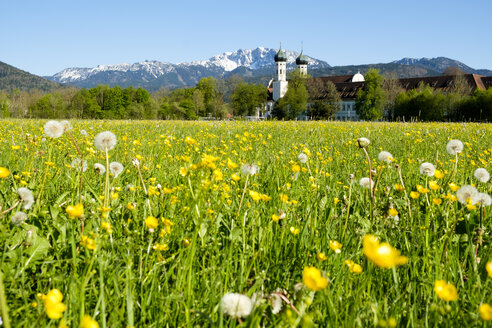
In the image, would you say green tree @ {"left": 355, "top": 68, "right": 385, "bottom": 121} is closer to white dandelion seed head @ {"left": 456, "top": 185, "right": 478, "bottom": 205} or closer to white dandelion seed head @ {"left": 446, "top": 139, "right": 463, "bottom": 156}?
white dandelion seed head @ {"left": 446, "top": 139, "right": 463, "bottom": 156}

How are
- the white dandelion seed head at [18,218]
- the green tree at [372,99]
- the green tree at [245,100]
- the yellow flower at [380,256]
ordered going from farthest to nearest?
the green tree at [245,100] < the green tree at [372,99] < the white dandelion seed head at [18,218] < the yellow flower at [380,256]

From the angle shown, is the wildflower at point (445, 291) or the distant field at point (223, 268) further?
the distant field at point (223, 268)

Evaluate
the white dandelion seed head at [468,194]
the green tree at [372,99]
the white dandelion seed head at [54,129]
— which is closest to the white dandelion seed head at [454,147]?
the white dandelion seed head at [468,194]

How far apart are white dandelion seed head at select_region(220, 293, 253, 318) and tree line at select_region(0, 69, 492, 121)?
47803 millimetres

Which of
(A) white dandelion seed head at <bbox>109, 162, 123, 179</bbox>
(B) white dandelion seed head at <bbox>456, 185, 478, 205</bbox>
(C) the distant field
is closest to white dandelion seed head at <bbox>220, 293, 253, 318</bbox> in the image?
(C) the distant field

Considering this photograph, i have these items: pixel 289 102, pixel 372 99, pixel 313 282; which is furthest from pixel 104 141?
pixel 372 99

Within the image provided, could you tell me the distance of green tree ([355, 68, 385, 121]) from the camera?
6284cm

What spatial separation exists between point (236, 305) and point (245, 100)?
7849cm

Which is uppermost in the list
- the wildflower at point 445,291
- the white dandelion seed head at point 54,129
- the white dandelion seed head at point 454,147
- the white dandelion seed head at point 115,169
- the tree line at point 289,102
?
the tree line at point 289,102

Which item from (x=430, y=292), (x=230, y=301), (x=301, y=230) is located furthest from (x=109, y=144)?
(x=430, y=292)

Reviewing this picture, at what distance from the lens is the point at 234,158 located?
390 cm

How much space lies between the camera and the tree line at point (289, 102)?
48.4 meters

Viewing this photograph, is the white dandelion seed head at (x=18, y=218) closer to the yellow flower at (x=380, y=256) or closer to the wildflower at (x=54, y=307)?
the wildflower at (x=54, y=307)

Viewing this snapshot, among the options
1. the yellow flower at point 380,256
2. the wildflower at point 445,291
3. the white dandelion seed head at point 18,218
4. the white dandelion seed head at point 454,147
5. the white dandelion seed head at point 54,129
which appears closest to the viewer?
the yellow flower at point 380,256
